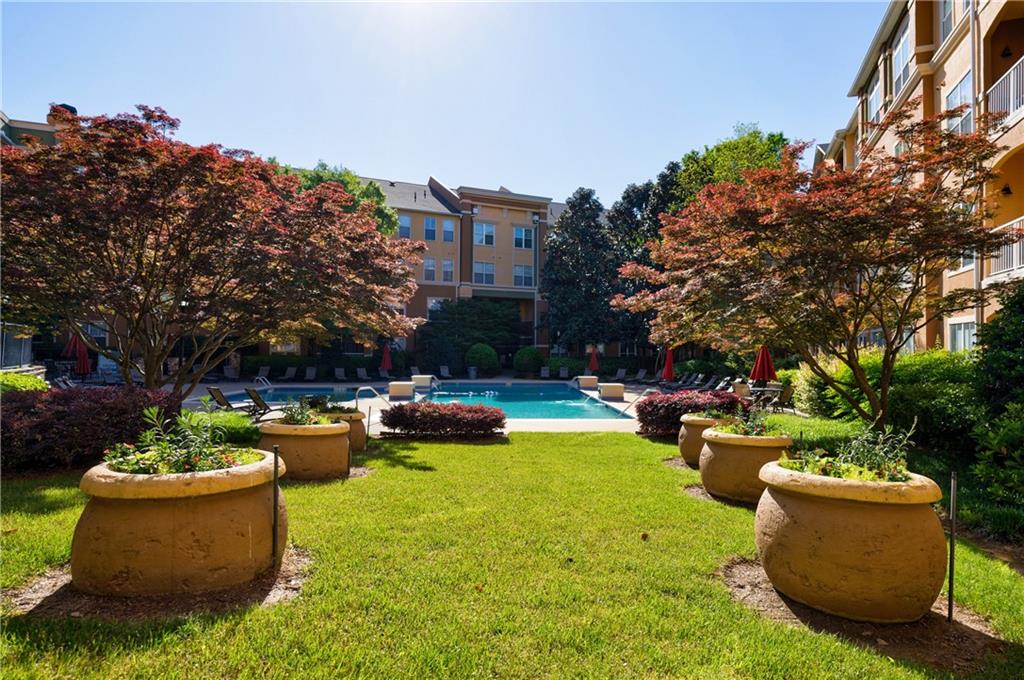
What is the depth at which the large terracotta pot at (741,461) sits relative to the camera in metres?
6.57

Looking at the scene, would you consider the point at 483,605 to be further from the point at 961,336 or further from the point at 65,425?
the point at 961,336

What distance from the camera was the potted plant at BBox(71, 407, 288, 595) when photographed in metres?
3.61

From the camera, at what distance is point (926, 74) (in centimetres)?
1708

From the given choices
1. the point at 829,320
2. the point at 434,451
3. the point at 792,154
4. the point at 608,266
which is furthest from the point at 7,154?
the point at 608,266

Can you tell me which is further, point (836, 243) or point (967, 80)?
point (967, 80)

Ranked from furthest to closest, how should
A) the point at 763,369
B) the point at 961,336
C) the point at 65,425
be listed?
the point at 763,369 → the point at 961,336 → the point at 65,425

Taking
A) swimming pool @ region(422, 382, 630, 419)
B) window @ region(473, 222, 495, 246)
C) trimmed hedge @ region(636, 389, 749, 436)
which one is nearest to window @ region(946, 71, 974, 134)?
trimmed hedge @ region(636, 389, 749, 436)

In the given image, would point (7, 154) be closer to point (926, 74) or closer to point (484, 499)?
point (484, 499)

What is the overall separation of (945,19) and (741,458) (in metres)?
18.1

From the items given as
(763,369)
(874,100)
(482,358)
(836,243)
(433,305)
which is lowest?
(763,369)

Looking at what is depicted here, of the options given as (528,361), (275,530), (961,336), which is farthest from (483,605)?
(528,361)

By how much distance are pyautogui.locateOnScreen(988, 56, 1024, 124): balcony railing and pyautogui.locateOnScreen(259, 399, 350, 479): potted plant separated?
15.6m

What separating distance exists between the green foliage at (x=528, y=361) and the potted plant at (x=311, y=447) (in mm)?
27522

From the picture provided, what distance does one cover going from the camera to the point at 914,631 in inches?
141
